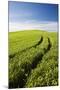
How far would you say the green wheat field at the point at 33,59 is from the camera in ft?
6.96

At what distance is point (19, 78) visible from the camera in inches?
83.4

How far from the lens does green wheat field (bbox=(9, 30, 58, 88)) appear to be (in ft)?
6.96

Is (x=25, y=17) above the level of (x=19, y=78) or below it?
above

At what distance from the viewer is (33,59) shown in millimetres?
2191

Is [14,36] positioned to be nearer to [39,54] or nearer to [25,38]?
[25,38]

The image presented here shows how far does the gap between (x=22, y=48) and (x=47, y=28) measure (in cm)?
35

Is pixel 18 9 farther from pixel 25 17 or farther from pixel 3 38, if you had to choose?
pixel 3 38

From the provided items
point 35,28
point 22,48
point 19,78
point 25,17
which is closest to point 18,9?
point 25,17

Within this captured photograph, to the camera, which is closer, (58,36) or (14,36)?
(14,36)

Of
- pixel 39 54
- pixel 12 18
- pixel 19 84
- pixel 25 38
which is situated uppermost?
pixel 12 18

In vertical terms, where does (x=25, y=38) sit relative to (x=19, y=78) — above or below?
above

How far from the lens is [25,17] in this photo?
220cm

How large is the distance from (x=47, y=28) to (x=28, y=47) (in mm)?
298

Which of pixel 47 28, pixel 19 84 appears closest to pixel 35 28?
pixel 47 28
